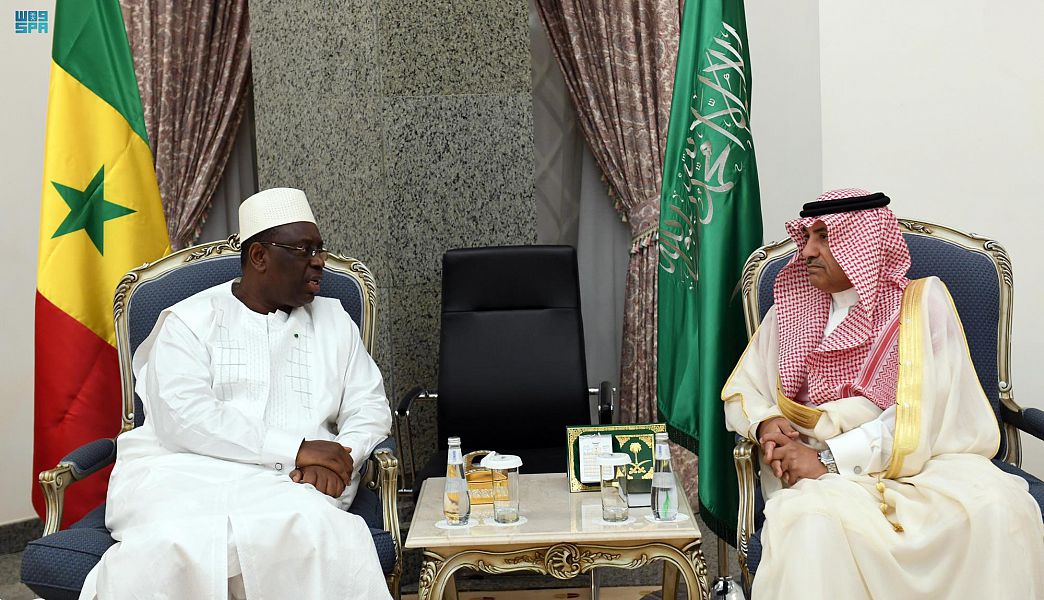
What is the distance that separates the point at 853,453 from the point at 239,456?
1637 mm

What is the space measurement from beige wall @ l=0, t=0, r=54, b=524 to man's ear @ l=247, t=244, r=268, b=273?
7.15 ft

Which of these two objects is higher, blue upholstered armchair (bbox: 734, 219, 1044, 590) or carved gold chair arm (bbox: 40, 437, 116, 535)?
blue upholstered armchair (bbox: 734, 219, 1044, 590)

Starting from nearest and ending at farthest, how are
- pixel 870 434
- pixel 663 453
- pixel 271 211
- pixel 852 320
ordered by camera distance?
pixel 663 453 → pixel 870 434 → pixel 852 320 → pixel 271 211

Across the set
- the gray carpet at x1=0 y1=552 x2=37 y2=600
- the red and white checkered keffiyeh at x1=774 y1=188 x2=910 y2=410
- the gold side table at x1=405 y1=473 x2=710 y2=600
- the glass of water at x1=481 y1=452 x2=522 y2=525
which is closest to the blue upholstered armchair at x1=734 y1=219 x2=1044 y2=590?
A: the red and white checkered keffiyeh at x1=774 y1=188 x2=910 y2=410

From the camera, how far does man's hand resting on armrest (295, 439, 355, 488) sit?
2.67 metres

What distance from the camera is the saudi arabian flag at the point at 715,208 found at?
312 centimetres

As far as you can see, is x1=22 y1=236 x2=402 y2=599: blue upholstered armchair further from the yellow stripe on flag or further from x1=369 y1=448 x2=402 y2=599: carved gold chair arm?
the yellow stripe on flag

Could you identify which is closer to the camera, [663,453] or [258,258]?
[663,453]

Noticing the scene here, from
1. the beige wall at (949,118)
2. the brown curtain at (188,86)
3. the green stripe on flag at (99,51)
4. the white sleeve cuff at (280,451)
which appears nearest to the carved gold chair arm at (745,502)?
the white sleeve cuff at (280,451)

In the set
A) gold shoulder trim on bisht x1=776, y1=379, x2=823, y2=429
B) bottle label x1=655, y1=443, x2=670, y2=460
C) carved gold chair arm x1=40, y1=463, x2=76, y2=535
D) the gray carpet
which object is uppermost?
gold shoulder trim on bisht x1=776, y1=379, x2=823, y2=429

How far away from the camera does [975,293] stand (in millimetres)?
2936

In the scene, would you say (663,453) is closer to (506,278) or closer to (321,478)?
(321,478)

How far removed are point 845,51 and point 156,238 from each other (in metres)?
2.71

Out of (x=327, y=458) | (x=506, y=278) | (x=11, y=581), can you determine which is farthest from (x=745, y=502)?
(x=11, y=581)
